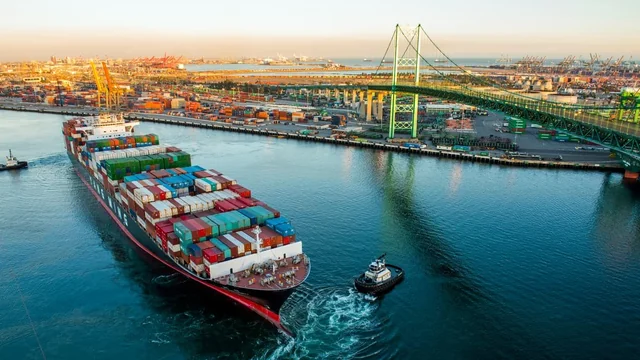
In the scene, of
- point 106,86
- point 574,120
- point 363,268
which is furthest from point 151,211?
point 106,86

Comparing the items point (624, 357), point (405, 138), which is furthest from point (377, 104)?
point (624, 357)

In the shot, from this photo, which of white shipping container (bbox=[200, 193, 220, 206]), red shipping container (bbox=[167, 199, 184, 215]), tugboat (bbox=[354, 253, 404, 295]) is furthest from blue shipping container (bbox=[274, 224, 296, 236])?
red shipping container (bbox=[167, 199, 184, 215])

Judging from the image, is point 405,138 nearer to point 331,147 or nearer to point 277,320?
point 331,147

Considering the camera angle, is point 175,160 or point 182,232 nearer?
point 182,232

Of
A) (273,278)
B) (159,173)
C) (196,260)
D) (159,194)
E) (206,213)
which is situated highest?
(159,173)

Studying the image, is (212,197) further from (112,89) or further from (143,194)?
(112,89)

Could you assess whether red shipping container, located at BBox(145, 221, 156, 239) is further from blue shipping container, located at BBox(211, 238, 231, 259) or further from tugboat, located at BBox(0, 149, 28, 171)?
tugboat, located at BBox(0, 149, 28, 171)
